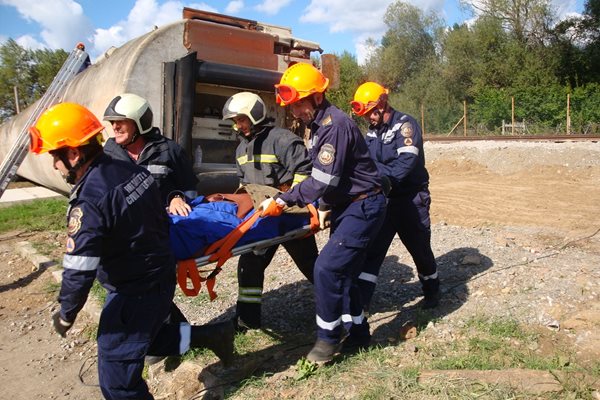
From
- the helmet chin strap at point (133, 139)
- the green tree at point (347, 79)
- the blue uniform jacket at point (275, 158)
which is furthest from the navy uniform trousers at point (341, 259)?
the green tree at point (347, 79)

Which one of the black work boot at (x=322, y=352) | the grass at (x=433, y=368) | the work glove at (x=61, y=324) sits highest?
the work glove at (x=61, y=324)

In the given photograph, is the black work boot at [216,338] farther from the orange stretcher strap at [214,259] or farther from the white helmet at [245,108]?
the white helmet at [245,108]

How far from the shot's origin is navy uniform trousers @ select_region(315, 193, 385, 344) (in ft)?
10.0

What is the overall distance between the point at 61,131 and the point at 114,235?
51 cm

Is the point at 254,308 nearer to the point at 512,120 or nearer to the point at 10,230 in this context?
the point at 10,230

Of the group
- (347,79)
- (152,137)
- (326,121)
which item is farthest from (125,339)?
(347,79)

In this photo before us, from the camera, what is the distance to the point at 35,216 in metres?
8.60

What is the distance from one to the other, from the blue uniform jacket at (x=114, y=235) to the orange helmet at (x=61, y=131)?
0.13m

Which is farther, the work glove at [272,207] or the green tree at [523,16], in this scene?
the green tree at [523,16]

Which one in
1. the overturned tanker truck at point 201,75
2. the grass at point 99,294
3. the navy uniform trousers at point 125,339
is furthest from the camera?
the overturned tanker truck at point 201,75

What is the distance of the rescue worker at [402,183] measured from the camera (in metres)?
3.83

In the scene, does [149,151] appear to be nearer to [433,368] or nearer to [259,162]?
[259,162]

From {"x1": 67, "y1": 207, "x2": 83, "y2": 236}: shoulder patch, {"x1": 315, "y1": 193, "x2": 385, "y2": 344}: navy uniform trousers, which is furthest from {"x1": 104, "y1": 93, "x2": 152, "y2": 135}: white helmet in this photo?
{"x1": 315, "y1": 193, "x2": 385, "y2": 344}: navy uniform trousers

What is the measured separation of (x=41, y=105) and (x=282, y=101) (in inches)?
226
